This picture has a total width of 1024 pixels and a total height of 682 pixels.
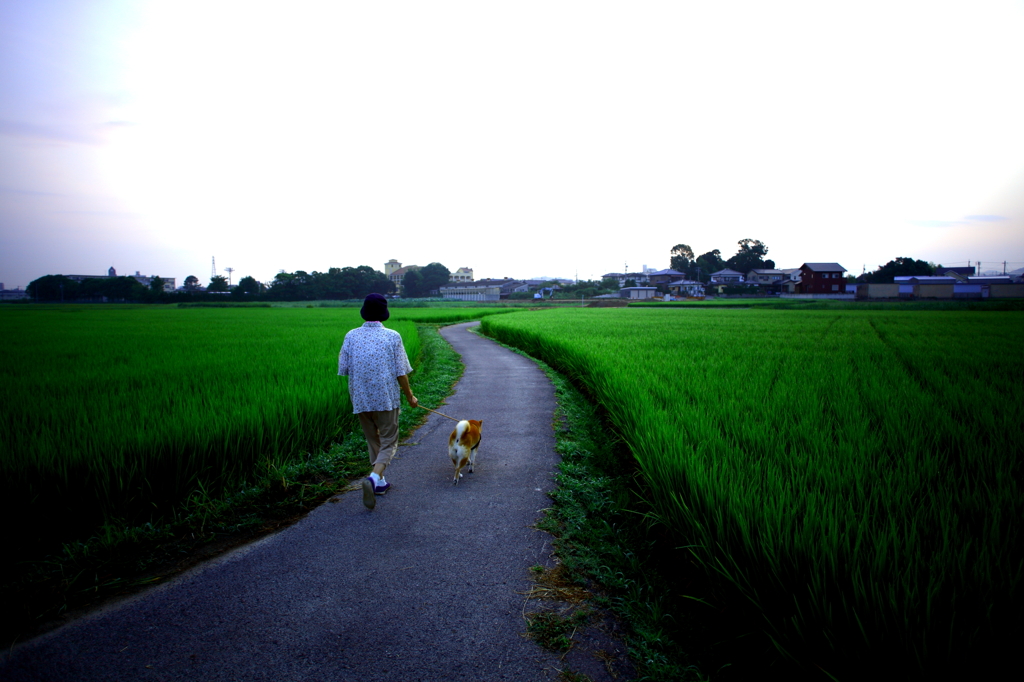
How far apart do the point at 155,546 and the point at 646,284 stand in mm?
95054

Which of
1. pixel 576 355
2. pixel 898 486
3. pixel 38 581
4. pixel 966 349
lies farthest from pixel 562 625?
pixel 966 349

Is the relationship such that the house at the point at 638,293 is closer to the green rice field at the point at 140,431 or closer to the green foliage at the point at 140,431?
the green rice field at the point at 140,431

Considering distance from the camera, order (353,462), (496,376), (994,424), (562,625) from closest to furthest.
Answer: (562,625), (994,424), (353,462), (496,376)

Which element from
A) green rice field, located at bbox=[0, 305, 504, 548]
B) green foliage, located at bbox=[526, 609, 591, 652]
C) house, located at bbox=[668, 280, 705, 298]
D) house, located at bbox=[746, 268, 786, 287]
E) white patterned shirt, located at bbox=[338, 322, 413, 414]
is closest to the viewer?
green foliage, located at bbox=[526, 609, 591, 652]

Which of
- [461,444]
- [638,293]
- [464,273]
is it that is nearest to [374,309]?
[461,444]

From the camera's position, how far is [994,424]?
3.61m

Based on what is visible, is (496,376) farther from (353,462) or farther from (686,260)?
(686,260)

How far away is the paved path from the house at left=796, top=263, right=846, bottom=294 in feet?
256

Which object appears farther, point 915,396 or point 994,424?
point 915,396

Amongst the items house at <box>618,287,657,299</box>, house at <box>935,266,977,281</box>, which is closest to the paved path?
house at <box>618,287,657,299</box>

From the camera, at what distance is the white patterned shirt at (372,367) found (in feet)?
12.5

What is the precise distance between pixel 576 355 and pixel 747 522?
22.4ft

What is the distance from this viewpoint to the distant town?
185 ft

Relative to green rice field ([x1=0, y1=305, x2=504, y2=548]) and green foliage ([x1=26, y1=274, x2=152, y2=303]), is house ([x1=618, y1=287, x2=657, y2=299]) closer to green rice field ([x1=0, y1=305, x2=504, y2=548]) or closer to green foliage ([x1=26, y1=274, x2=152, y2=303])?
green rice field ([x1=0, y1=305, x2=504, y2=548])
